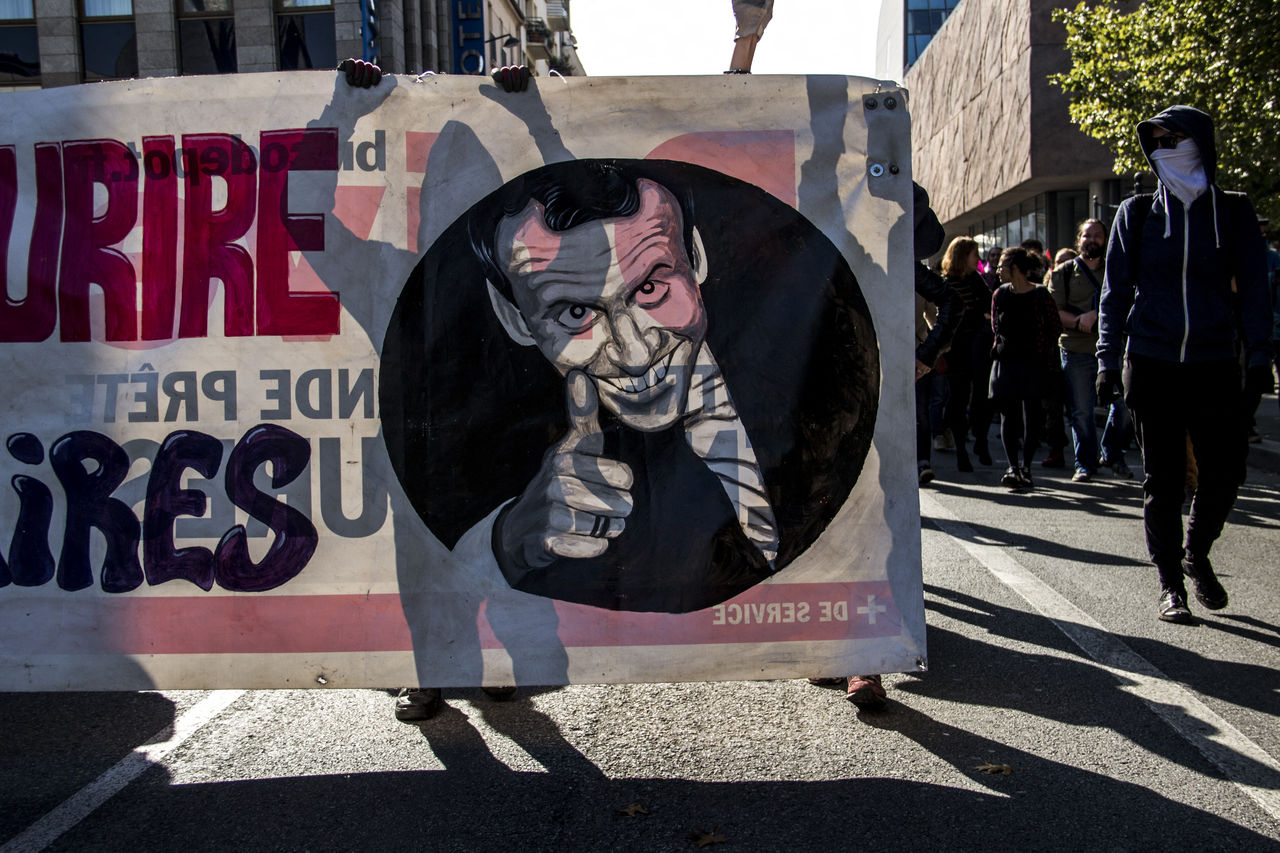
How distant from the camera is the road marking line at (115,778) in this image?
3252 millimetres

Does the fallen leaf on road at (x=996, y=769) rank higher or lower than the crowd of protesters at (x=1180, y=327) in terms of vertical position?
lower

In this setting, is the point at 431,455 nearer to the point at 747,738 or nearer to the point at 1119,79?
the point at 747,738

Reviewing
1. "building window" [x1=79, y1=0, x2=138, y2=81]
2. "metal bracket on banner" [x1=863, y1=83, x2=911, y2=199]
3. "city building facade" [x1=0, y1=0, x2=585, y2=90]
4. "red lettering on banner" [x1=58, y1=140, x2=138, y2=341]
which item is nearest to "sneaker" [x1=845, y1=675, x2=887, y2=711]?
"metal bracket on banner" [x1=863, y1=83, x2=911, y2=199]

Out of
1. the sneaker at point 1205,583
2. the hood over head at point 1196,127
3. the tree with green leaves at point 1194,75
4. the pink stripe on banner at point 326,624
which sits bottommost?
the sneaker at point 1205,583

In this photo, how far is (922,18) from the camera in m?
56.4

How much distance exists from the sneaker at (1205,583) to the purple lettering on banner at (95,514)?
440cm

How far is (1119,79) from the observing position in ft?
55.3

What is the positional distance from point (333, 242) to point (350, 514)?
860mm

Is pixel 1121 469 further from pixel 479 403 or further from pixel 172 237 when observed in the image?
pixel 172 237

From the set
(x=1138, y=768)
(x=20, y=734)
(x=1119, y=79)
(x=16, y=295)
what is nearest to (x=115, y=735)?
(x=20, y=734)

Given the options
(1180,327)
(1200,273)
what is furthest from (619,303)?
(1200,273)

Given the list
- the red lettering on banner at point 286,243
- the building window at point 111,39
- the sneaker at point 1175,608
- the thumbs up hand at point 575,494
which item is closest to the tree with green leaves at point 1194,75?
the sneaker at point 1175,608

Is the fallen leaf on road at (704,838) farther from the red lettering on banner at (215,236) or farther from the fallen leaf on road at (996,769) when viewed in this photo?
the red lettering on banner at (215,236)

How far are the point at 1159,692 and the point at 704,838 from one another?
6.81 feet
